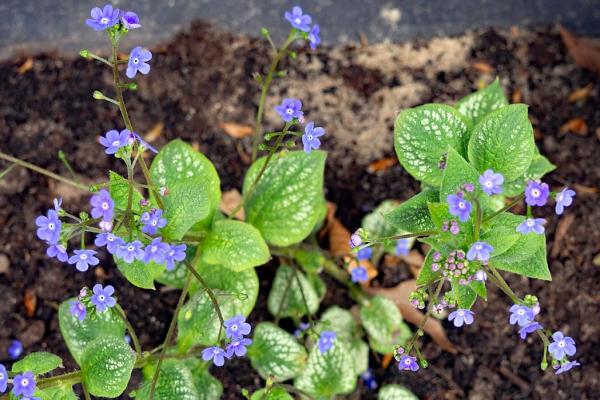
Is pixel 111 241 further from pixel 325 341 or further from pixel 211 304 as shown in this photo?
pixel 325 341

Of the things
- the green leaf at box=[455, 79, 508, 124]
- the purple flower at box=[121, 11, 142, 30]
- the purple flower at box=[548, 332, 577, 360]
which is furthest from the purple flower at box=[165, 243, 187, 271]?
the green leaf at box=[455, 79, 508, 124]

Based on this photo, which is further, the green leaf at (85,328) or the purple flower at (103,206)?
the green leaf at (85,328)

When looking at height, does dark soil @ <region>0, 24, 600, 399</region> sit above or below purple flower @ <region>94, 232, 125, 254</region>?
below

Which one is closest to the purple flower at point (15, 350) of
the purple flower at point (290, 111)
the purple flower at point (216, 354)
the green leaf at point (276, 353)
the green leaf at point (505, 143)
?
the green leaf at point (276, 353)

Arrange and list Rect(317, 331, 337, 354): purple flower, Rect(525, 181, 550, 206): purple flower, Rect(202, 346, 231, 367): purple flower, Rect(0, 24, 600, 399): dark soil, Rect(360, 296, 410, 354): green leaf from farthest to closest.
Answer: Rect(0, 24, 600, 399): dark soil < Rect(360, 296, 410, 354): green leaf < Rect(317, 331, 337, 354): purple flower < Rect(202, 346, 231, 367): purple flower < Rect(525, 181, 550, 206): purple flower

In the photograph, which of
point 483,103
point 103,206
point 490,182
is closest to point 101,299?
point 103,206

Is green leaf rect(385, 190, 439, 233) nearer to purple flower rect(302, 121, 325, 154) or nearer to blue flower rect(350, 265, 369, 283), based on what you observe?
purple flower rect(302, 121, 325, 154)

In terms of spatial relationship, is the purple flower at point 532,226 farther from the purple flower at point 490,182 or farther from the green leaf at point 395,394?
the green leaf at point 395,394
